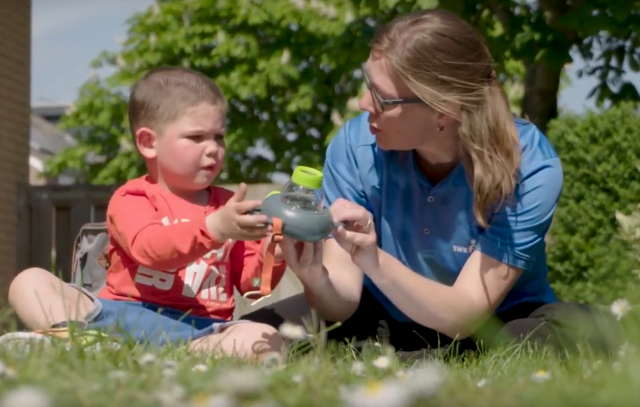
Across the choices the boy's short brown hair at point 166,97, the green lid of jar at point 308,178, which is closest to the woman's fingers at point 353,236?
the green lid of jar at point 308,178

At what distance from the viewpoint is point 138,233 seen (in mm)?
3744

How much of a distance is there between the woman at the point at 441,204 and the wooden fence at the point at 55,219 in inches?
172

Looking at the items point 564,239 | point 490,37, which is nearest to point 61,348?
point 564,239

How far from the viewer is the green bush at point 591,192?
6902 mm

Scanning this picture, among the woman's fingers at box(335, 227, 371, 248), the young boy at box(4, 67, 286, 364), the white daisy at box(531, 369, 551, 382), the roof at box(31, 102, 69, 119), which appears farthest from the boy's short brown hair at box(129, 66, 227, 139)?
the roof at box(31, 102, 69, 119)

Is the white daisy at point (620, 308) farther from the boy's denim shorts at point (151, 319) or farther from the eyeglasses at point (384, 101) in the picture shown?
the boy's denim shorts at point (151, 319)

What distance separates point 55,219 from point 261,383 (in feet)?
23.7

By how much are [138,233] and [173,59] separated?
1865cm

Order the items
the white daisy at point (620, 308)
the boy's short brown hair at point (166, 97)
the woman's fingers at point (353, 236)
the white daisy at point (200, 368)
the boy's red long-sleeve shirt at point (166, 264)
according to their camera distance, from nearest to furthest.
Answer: the white daisy at point (200, 368), the white daisy at point (620, 308), the woman's fingers at point (353, 236), the boy's red long-sleeve shirt at point (166, 264), the boy's short brown hair at point (166, 97)

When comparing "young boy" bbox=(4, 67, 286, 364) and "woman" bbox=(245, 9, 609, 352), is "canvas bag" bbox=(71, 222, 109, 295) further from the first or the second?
"woman" bbox=(245, 9, 609, 352)

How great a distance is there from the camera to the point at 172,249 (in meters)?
3.58

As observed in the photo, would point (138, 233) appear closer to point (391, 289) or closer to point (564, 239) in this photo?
point (391, 289)

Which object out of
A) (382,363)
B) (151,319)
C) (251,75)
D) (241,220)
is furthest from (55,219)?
(251,75)

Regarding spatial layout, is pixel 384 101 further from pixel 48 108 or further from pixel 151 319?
pixel 48 108
